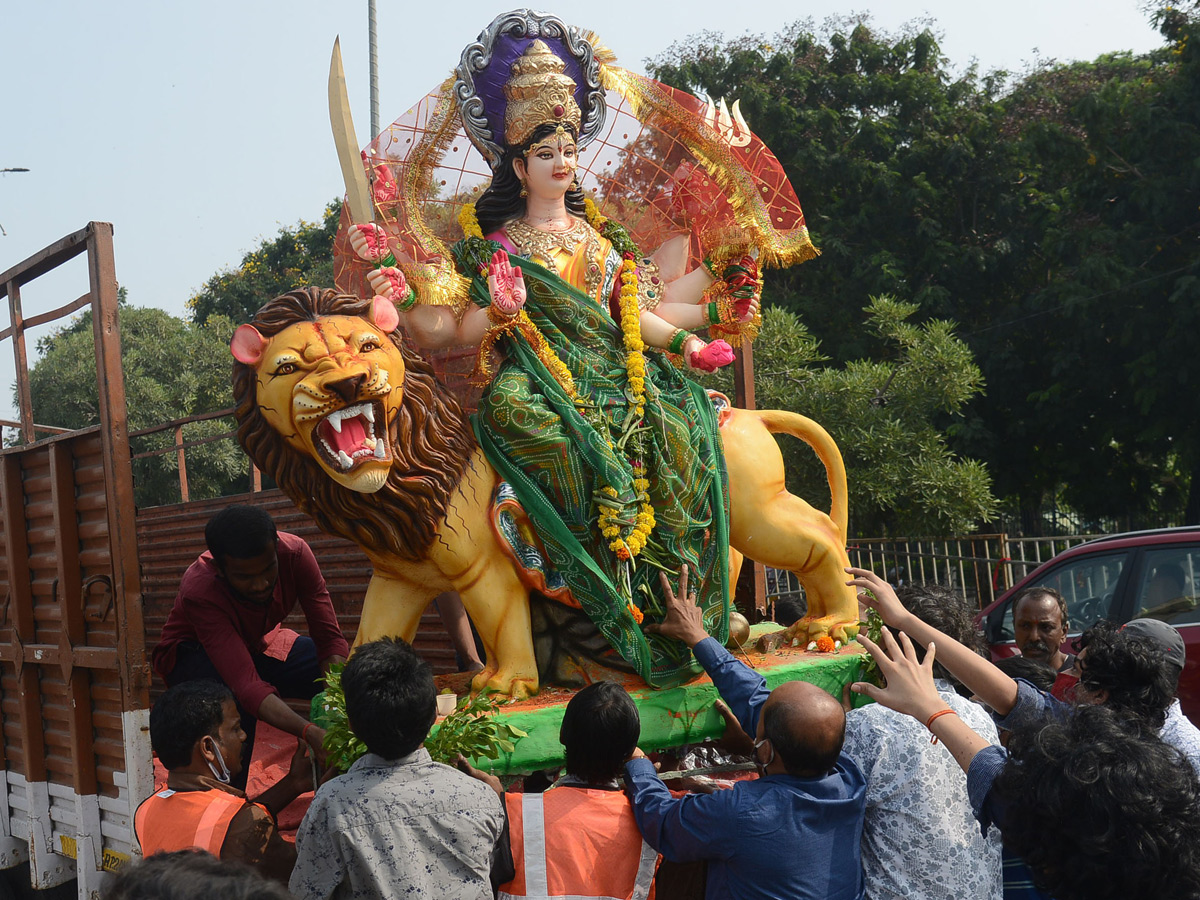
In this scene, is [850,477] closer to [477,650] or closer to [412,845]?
[477,650]

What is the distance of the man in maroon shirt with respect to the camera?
3582 millimetres

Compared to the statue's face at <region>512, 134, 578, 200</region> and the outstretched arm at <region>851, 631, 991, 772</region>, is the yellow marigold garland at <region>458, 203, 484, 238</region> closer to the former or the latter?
the statue's face at <region>512, 134, 578, 200</region>

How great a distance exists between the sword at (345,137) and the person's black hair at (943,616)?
7.34 ft

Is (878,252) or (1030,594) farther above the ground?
(878,252)

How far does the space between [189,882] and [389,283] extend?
260 centimetres

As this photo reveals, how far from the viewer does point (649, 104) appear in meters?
4.46

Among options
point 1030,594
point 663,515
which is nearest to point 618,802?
point 663,515

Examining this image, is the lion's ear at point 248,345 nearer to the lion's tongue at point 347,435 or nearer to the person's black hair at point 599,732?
the lion's tongue at point 347,435

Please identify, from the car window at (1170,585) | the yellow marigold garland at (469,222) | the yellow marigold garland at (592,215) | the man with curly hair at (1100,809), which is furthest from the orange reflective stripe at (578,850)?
the car window at (1170,585)

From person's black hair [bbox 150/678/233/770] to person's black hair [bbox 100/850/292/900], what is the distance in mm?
1328

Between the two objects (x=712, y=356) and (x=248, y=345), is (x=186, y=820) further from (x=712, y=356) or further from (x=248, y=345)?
(x=712, y=356)

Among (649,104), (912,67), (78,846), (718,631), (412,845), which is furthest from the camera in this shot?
(912,67)

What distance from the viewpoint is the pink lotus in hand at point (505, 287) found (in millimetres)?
3904

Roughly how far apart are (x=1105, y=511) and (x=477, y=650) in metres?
14.4
